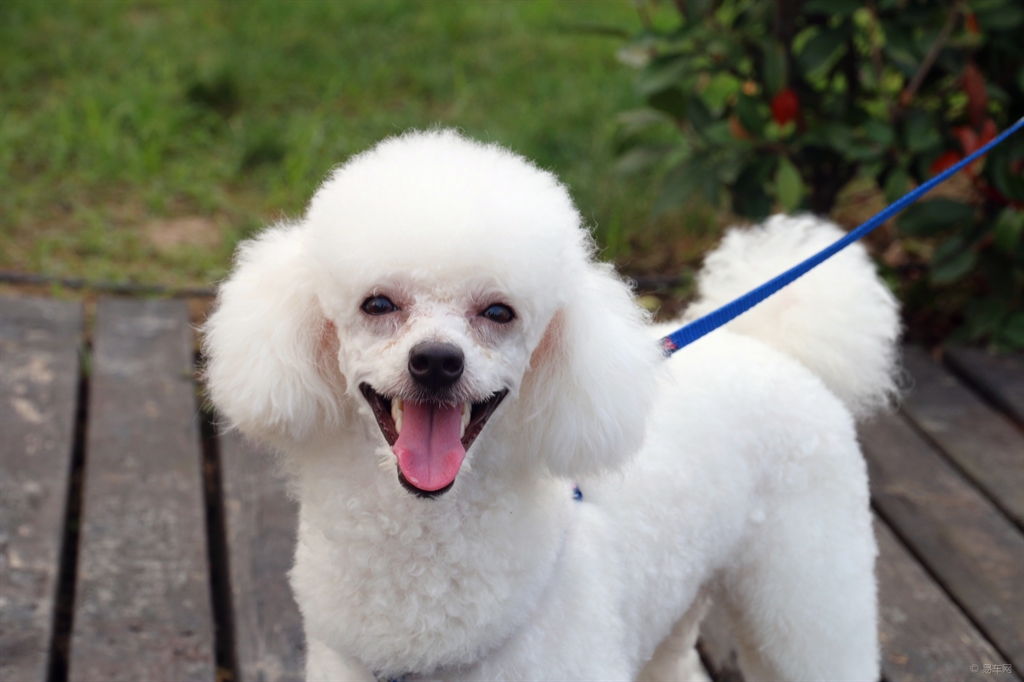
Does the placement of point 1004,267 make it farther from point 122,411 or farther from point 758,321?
point 122,411

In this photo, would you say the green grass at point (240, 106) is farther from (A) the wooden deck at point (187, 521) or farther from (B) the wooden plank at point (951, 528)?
(B) the wooden plank at point (951, 528)

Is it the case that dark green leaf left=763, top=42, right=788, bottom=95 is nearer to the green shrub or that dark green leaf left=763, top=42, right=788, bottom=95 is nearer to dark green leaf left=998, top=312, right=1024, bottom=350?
the green shrub

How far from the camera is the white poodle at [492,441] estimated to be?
1.14 m

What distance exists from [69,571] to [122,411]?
1.53ft

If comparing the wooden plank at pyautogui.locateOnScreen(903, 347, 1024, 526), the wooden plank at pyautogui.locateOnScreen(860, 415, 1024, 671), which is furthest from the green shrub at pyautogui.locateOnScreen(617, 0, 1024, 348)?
the wooden plank at pyautogui.locateOnScreen(860, 415, 1024, 671)

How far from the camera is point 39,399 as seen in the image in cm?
236

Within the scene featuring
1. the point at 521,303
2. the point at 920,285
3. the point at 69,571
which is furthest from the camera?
the point at 920,285

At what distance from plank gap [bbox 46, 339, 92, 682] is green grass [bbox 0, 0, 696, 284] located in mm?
640

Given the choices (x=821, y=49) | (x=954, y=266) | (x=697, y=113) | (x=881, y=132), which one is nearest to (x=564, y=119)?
(x=697, y=113)

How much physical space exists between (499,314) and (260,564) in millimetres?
1038

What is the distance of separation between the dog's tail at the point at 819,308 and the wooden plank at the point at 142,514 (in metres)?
1.04

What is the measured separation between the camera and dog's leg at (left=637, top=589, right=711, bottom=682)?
1.75 meters

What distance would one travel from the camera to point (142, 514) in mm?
2066

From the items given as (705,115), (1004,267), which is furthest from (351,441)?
(1004,267)
